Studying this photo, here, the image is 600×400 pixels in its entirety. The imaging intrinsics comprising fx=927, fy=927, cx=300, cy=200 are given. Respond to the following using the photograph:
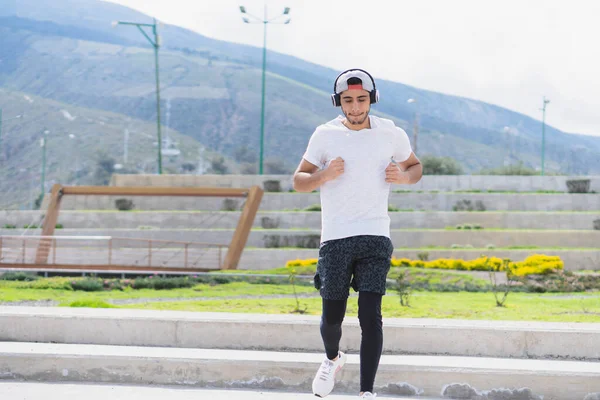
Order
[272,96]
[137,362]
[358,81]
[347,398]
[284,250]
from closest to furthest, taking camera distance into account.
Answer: [358,81] < [347,398] < [137,362] < [284,250] < [272,96]

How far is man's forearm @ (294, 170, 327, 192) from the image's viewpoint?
4863mm

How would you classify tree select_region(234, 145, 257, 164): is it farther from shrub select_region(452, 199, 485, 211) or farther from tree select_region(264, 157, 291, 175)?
shrub select_region(452, 199, 485, 211)

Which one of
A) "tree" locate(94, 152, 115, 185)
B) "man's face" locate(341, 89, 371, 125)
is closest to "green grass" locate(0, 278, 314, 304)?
"man's face" locate(341, 89, 371, 125)

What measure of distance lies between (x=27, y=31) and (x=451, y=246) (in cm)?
17715

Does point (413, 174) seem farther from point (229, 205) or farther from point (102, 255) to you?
point (229, 205)

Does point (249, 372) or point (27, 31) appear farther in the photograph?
point (27, 31)

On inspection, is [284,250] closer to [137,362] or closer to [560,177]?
[560,177]

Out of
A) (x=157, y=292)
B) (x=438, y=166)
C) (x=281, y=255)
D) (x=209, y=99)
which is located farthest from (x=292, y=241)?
(x=209, y=99)

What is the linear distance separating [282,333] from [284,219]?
2712 centimetres

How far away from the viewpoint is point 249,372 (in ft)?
18.7

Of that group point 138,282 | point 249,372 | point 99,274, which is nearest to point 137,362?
point 249,372

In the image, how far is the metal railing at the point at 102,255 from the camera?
70.9 feet

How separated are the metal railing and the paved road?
46.7 feet

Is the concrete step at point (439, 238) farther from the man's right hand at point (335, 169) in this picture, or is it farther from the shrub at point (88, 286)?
the man's right hand at point (335, 169)
